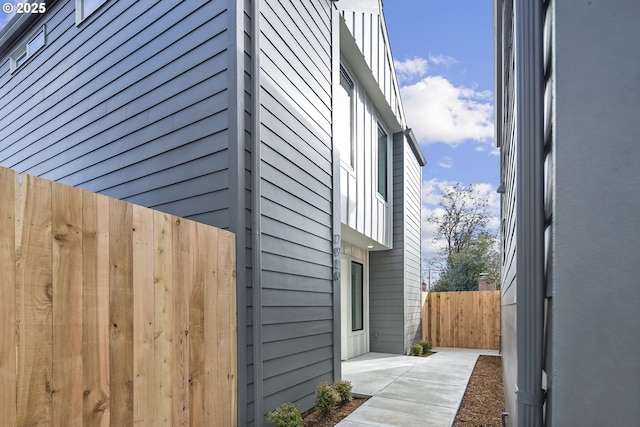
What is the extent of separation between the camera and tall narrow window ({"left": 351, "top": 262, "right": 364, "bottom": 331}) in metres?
8.64

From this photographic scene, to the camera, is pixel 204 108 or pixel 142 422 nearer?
pixel 142 422

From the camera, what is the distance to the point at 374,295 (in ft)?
30.9

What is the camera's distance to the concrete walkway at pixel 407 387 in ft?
13.6

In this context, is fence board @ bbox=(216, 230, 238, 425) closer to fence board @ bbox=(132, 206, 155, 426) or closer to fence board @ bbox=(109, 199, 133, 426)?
fence board @ bbox=(132, 206, 155, 426)

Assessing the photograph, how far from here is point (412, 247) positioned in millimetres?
10234

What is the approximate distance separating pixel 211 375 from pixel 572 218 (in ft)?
8.64

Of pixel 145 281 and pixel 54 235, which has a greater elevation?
pixel 54 235

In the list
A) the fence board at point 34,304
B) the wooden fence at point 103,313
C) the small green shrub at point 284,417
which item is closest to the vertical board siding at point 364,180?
the small green shrub at point 284,417

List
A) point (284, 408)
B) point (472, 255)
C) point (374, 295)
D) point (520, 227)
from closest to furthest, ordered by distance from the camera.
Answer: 1. point (520, 227)
2. point (284, 408)
3. point (374, 295)
4. point (472, 255)

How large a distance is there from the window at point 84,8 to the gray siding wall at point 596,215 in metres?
5.43

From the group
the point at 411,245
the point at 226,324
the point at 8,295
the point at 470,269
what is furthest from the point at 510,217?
the point at 470,269

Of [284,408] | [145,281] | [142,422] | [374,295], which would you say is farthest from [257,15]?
[374,295]

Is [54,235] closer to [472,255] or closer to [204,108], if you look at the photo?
[204,108]

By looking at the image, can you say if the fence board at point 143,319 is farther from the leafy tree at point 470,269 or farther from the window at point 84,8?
the leafy tree at point 470,269
